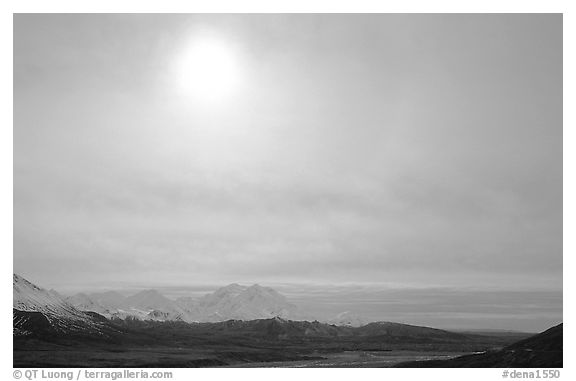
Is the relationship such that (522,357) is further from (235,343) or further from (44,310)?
(44,310)

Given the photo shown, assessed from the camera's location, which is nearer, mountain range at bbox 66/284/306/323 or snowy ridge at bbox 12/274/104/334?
snowy ridge at bbox 12/274/104/334

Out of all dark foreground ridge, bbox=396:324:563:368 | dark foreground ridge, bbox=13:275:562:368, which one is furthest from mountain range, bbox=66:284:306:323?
dark foreground ridge, bbox=396:324:563:368

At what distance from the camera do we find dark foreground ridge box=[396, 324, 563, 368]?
8.90 m

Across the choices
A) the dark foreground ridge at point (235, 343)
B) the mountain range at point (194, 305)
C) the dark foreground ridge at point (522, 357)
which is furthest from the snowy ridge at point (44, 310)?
the dark foreground ridge at point (522, 357)

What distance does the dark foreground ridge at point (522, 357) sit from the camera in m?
8.90

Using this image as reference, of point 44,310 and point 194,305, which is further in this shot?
point 194,305

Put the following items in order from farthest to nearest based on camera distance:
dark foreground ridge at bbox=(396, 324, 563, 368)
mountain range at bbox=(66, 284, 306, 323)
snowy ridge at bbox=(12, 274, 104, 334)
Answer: mountain range at bbox=(66, 284, 306, 323)
snowy ridge at bbox=(12, 274, 104, 334)
dark foreground ridge at bbox=(396, 324, 563, 368)

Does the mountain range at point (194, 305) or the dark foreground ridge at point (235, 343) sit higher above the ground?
the mountain range at point (194, 305)

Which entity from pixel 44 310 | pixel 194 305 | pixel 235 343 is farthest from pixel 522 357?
pixel 44 310

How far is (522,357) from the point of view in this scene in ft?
29.2

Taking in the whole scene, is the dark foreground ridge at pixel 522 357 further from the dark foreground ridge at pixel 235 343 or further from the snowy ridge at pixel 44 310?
the snowy ridge at pixel 44 310

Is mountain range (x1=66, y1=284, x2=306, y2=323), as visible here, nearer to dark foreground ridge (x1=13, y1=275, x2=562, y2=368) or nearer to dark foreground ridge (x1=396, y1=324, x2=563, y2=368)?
dark foreground ridge (x1=13, y1=275, x2=562, y2=368)
